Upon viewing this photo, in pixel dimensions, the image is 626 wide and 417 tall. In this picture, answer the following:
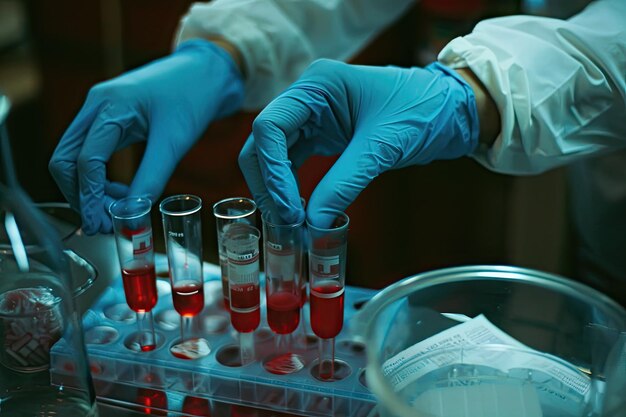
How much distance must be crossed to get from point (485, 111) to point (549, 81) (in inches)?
5.1

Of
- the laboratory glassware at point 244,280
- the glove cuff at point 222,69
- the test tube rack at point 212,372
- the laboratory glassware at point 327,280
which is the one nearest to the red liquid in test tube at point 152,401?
the test tube rack at point 212,372

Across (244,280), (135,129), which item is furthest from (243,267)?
(135,129)

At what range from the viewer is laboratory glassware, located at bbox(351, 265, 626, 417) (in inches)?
42.3

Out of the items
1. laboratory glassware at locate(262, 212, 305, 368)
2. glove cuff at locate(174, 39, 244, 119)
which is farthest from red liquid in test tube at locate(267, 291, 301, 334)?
glove cuff at locate(174, 39, 244, 119)

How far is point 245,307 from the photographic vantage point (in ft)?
4.05

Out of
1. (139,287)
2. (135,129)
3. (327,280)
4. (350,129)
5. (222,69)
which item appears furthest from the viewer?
(222,69)

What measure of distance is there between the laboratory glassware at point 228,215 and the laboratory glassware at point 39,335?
243 mm

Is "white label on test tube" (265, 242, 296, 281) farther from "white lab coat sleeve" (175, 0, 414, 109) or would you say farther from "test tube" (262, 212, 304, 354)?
"white lab coat sleeve" (175, 0, 414, 109)

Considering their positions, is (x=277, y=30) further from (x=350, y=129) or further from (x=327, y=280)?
(x=327, y=280)

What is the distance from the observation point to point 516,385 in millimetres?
1137

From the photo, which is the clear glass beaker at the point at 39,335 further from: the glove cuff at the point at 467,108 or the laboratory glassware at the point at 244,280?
the glove cuff at the point at 467,108

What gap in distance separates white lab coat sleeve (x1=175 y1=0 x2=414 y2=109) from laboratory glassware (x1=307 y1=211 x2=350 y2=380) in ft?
2.37

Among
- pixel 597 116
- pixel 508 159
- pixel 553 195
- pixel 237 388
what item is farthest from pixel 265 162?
pixel 553 195

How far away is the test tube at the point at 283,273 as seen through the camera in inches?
46.3
